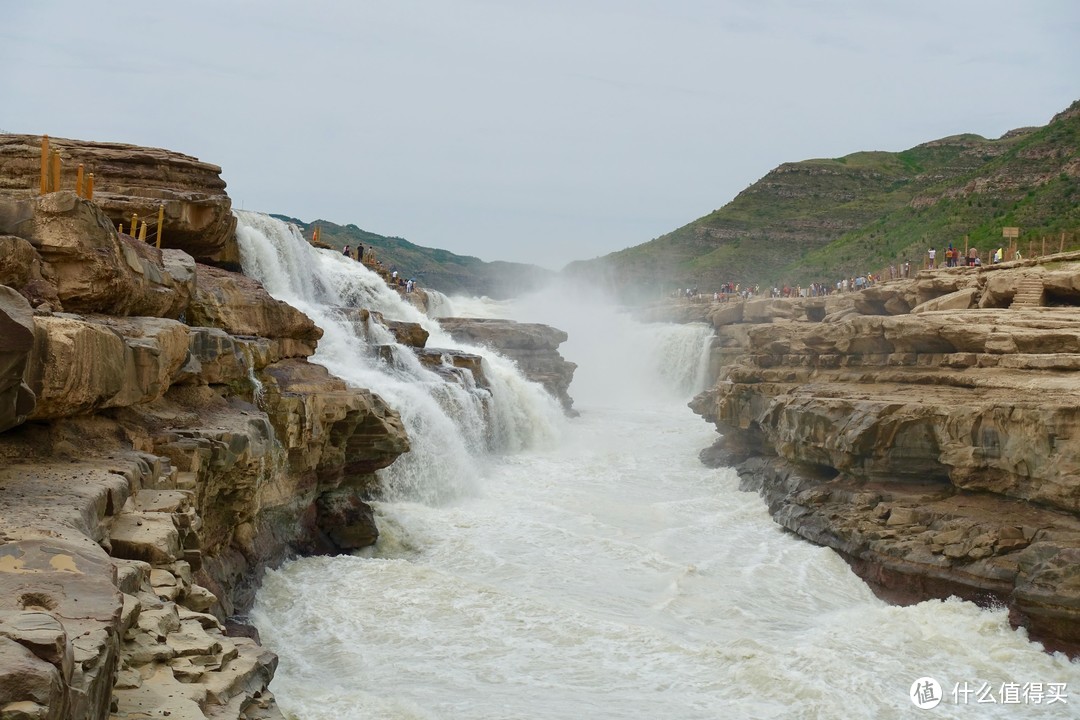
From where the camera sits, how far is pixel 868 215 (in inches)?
3125

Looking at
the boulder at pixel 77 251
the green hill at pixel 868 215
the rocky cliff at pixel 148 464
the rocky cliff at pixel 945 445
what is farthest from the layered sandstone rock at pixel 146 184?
the green hill at pixel 868 215

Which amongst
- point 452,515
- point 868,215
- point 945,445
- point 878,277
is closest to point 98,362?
point 452,515

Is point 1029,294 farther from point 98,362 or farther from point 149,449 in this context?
point 98,362

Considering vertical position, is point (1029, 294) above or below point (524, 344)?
above

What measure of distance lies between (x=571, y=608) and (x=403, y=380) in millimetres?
9064

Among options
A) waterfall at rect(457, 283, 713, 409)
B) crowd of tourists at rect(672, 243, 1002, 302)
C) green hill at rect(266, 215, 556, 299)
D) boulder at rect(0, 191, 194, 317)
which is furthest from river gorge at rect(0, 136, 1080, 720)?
green hill at rect(266, 215, 556, 299)

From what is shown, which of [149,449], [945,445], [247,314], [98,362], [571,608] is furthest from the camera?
[247,314]

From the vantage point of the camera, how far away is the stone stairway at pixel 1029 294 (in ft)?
60.1

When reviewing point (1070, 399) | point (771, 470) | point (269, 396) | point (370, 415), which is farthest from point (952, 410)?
point (269, 396)

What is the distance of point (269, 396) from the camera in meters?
13.7

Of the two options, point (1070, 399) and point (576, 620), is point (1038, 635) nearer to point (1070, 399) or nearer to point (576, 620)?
point (1070, 399)

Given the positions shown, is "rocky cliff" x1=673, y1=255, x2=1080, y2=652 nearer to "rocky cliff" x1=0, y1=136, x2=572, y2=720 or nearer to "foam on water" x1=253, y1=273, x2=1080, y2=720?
"foam on water" x1=253, y1=273, x2=1080, y2=720

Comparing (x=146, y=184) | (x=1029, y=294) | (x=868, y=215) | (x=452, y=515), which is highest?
(x=868, y=215)

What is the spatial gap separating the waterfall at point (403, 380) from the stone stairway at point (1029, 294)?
432 inches
